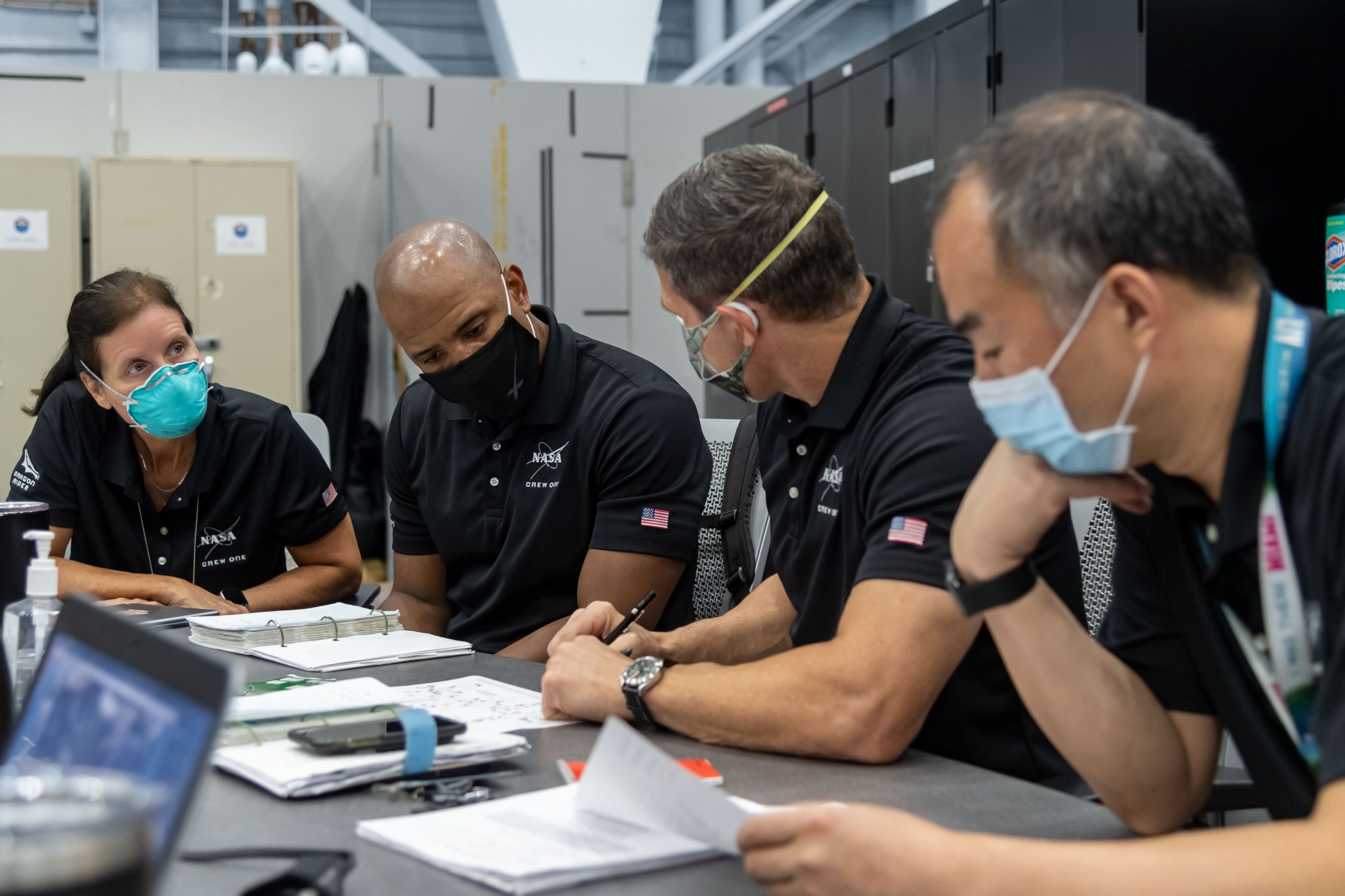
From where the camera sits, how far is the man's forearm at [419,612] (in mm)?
2277

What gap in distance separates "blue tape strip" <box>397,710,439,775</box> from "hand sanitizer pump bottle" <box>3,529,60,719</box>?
1.60 ft

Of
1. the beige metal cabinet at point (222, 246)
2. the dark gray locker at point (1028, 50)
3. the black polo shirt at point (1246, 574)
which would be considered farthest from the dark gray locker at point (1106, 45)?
the beige metal cabinet at point (222, 246)

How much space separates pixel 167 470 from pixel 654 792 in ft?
6.53

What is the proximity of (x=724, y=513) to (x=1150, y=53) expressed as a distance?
123cm

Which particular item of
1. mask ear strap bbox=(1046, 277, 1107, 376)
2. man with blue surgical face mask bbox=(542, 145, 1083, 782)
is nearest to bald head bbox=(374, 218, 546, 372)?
man with blue surgical face mask bbox=(542, 145, 1083, 782)

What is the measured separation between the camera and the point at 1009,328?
37.8 inches

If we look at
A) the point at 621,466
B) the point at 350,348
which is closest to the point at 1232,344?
the point at 621,466

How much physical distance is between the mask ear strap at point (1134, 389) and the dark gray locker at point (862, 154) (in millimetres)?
2577

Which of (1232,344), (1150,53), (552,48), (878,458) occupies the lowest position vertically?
(878,458)

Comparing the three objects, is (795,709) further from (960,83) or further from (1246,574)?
(960,83)

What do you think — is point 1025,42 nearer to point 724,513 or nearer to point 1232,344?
point 724,513

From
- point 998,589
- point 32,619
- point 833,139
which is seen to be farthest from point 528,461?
point 833,139

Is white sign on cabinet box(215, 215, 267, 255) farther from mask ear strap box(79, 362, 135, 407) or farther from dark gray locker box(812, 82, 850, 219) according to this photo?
mask ear strap box(79, 362, 135, 407)

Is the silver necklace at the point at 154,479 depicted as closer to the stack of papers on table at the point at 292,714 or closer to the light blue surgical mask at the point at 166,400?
the light blue surgical mask at the point at 166,400
